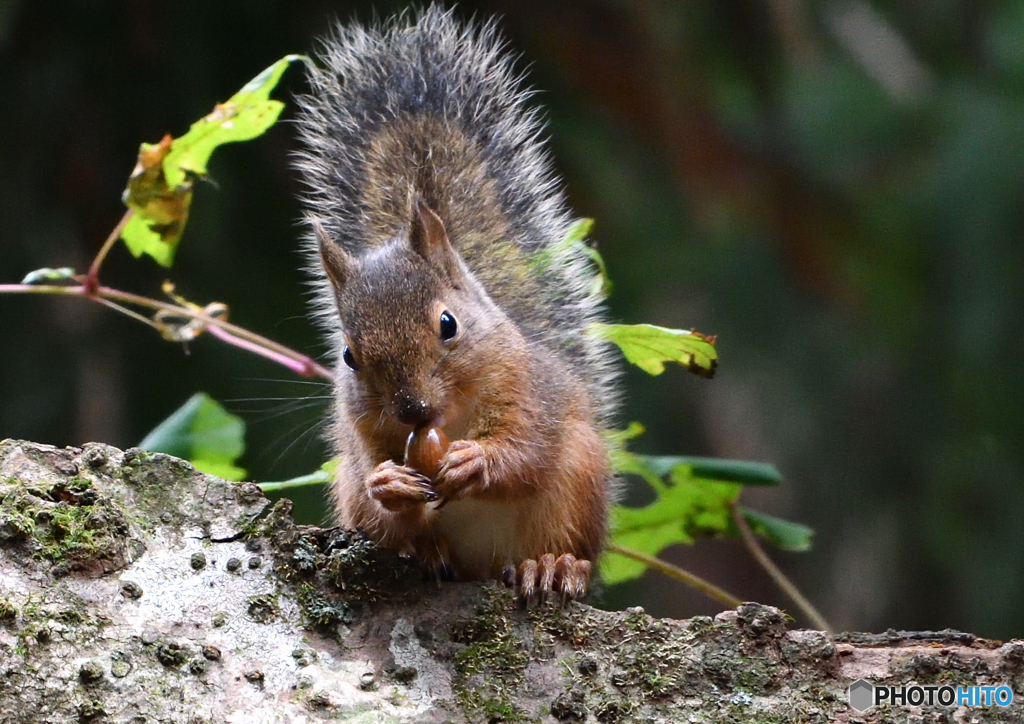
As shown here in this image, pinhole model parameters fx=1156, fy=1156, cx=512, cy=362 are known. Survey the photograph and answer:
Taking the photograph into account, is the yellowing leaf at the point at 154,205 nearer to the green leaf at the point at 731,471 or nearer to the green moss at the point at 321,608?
the green moss at the point at 321,608

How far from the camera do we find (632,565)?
2121 mm

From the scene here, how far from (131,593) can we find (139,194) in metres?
0.67

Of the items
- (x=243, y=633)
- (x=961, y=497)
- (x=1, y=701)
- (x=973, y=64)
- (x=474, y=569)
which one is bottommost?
(x=1, y=701)

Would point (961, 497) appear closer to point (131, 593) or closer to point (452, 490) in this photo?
point (452, 490)

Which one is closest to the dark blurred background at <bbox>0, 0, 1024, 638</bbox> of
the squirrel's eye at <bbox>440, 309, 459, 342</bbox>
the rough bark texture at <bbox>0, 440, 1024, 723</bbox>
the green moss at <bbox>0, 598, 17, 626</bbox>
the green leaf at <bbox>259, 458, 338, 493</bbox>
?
the green leaf at <bbox>259, 458, 338, 493</bbox>

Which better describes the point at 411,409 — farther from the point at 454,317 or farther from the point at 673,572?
the point at 673,572

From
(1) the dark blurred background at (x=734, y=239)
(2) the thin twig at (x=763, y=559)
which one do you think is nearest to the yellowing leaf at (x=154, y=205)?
(2) the thin twig at (x=763, y=559)

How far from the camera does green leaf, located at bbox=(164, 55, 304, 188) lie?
1.69 meters

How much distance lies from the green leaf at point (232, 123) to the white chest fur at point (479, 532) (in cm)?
63

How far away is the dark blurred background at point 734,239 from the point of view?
297 centimetres

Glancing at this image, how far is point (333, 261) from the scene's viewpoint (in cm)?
189

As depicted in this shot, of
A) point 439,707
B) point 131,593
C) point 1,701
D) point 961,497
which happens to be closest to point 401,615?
point 439,707

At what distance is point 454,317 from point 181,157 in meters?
0.48

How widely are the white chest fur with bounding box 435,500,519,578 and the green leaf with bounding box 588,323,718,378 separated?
319 millimetres
